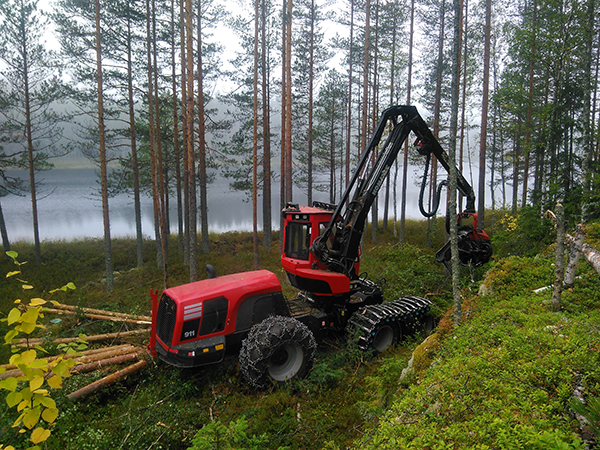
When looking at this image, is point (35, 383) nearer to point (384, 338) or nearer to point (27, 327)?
point (27, 327)

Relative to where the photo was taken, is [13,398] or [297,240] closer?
[13,398]

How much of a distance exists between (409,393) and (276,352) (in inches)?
110

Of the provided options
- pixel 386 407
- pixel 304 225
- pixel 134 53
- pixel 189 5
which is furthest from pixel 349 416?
pixel 134 53

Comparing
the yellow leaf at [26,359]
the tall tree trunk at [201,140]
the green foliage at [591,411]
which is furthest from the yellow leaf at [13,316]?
the tall tree trunk at [201,140]

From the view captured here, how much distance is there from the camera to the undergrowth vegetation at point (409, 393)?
2975mm

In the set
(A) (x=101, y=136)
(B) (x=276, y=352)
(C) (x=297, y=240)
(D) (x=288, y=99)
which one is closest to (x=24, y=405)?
(B) (x=276, y=352)

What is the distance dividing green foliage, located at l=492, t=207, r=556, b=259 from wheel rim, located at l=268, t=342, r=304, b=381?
24.2 feet

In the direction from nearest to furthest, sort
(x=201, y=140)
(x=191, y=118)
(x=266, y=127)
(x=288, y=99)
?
(x=191, y=118) → (x=201, y=140) → (x=288, y=99) → (x=266, y=127)

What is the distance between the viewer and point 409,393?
12.9ft

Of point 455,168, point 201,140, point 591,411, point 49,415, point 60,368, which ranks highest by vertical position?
point 201,140

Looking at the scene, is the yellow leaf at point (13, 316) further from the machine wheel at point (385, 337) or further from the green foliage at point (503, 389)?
the machine wheel at point (385, 337)

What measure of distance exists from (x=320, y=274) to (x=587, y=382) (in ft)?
15.8

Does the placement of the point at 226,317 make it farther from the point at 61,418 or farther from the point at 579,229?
the point at 579,229

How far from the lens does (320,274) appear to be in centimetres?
735
